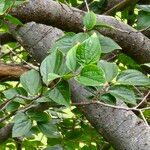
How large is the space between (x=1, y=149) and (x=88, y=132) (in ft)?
0.85

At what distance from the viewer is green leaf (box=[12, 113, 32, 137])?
2.41 feet

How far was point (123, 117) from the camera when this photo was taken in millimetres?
806

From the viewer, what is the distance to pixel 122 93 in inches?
27.9

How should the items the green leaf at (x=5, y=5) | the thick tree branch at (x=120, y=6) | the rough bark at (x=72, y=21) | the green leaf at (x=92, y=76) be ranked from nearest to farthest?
the green leaf at (x=92, y=76) → the green leaf at (x=5, y=5) → the rough bark at (x=72, y=21) → the thick tree branch at (x=120, y=6)

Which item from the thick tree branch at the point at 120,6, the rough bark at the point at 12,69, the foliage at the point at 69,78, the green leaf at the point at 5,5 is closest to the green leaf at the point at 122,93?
the foliage at the point at 69,78

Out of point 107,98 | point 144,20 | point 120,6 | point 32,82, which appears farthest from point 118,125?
point 120,6

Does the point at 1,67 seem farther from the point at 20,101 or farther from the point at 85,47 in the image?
the point at 85,47

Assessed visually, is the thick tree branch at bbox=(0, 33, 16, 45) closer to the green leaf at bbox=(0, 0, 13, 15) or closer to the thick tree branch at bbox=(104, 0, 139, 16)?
the thick tree branch at bbox=(104, 0, 139, 16)

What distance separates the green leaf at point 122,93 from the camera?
0.70 metres

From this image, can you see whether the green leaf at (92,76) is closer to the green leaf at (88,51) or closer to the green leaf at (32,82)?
the green leaf at (88,51)

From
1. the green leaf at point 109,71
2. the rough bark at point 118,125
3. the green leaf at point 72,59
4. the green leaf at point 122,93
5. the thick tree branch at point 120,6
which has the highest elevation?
the green leaf at point 72,59

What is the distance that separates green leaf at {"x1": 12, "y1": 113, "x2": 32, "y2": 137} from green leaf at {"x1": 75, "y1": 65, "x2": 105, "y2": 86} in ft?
0.65

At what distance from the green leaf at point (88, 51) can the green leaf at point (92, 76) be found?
1 centimetres

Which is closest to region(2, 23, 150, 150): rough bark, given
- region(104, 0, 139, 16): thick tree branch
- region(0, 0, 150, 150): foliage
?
region(0, 0, 150, 150): foliage
